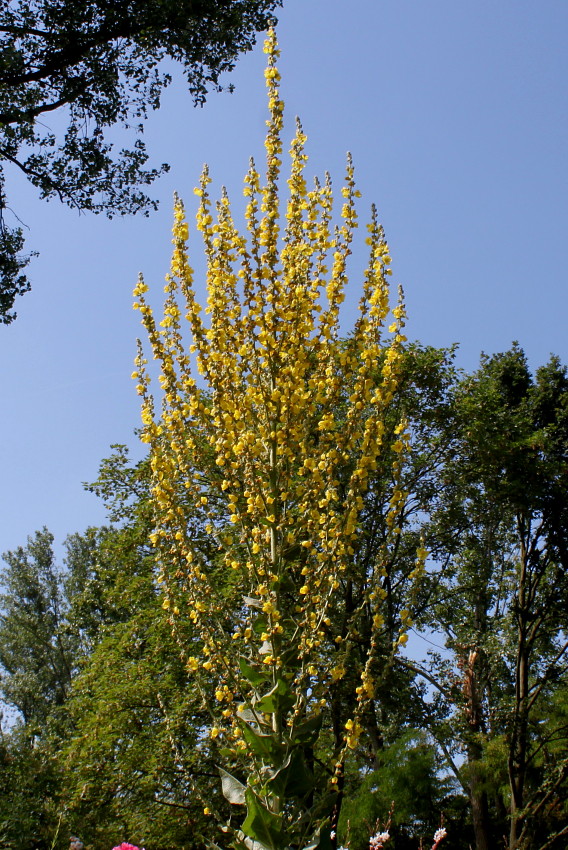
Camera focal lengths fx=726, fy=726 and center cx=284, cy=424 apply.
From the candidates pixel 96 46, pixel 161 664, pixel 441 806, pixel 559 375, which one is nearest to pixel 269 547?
pixel 96 46

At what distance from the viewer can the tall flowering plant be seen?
3.34m

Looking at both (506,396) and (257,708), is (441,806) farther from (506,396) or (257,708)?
(257,708)

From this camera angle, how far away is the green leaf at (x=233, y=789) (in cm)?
327

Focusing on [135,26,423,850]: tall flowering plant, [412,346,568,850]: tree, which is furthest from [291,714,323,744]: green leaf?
[412,346,568,850]: tree

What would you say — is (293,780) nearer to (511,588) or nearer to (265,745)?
(265,745)

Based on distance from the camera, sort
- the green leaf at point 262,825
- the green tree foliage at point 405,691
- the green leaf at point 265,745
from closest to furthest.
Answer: the green leaf at point 262,825 < the green leaf at point 265,745 < the green tree foliage at point 405,691

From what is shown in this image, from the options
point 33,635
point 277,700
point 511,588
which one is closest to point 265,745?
point 277,700

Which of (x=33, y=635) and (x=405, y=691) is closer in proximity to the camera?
(x=405, y=691)

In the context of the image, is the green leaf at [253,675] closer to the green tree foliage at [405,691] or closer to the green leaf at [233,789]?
the green leaf at [233,789]

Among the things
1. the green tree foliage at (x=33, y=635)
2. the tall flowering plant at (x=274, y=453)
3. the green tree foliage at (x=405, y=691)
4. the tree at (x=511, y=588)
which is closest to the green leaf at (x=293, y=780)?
the tall flowering plant at (x=274, y=453)

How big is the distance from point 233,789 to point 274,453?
1593mm

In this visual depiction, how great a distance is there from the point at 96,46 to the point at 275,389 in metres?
5.68

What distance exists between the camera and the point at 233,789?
10.9 feet

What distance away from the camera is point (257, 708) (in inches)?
131
